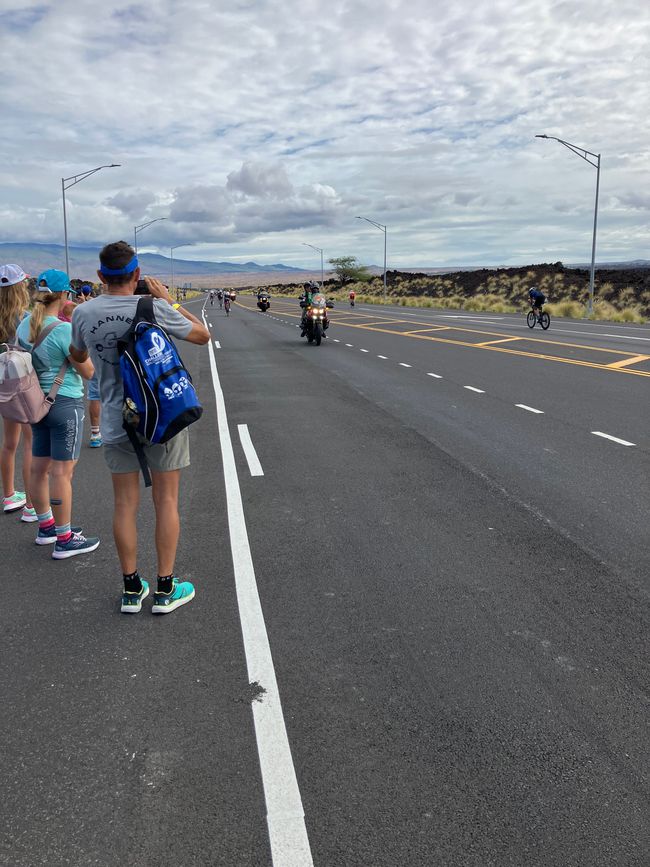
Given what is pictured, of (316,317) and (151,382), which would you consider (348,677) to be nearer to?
(151,382)

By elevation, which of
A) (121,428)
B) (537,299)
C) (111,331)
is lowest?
(121,428)

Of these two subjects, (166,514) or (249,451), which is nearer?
(166,514)

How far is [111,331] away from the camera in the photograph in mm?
4047

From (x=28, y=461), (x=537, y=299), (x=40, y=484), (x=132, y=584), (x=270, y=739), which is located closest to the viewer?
(x=270, y=739)

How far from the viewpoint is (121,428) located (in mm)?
4160

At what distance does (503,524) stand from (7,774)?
408cm

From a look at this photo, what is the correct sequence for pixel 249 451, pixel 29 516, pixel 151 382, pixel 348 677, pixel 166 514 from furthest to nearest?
pixel 249 451, pixel 29 516, pixel 166 514, pixel 151 382, pixel 348 677

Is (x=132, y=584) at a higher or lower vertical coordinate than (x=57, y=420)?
lower

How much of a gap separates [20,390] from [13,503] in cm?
169

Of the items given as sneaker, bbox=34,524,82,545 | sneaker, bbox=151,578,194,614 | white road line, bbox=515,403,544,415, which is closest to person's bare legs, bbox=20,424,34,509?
sneaker, bbox=34,524,82,545

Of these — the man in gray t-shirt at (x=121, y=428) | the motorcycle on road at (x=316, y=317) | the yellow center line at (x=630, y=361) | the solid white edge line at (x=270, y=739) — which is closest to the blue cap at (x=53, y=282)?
the man in gray t-shirt at (x=121, y=428)

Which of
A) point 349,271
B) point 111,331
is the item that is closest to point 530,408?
point 111,331

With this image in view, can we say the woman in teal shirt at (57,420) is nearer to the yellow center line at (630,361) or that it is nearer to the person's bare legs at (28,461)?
A: the person's bare legs at (28,461)

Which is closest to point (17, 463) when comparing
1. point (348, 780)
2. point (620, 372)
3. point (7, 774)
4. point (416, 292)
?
A: point (7, 774)
